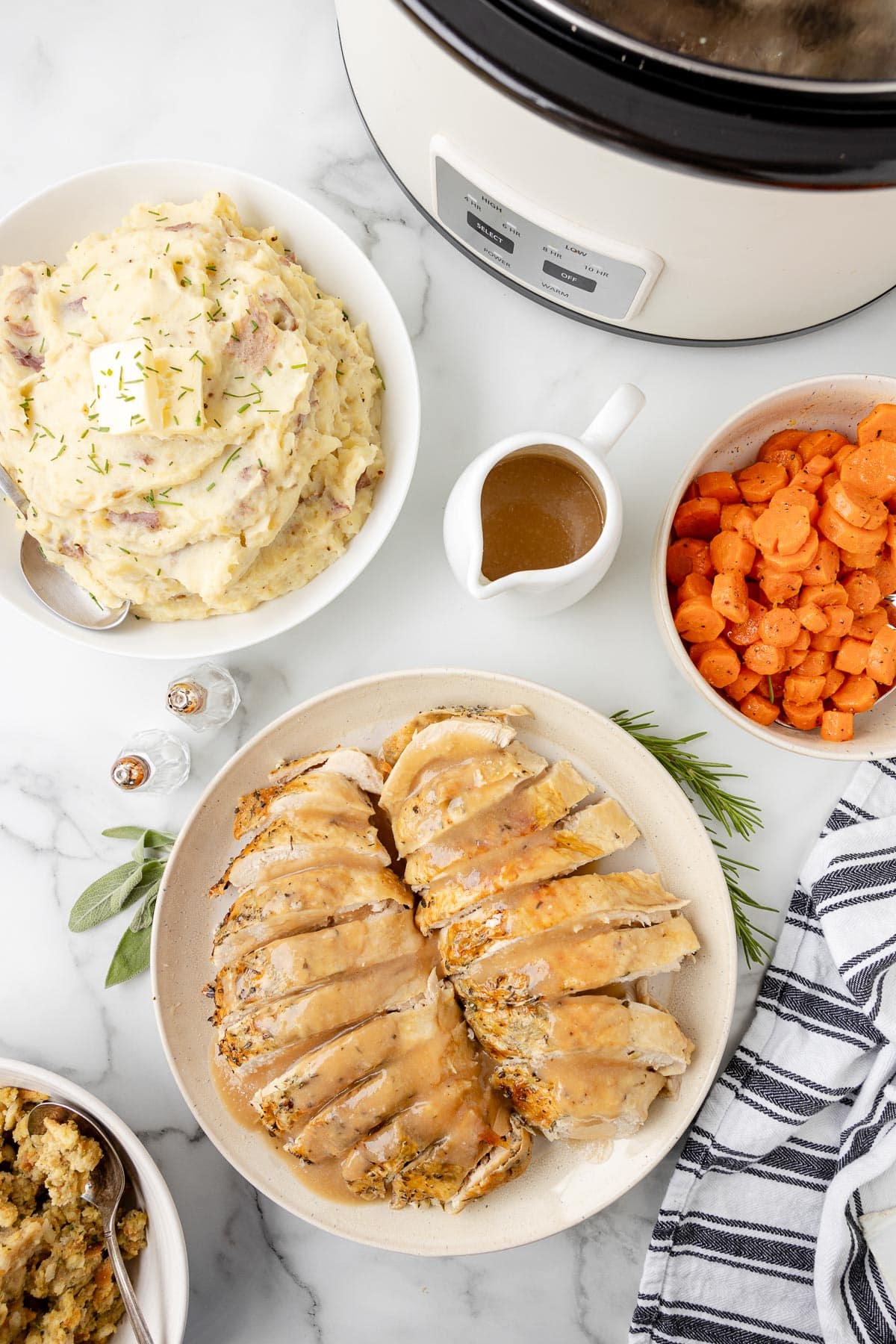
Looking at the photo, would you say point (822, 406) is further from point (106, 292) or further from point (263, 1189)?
point (263, 1189)

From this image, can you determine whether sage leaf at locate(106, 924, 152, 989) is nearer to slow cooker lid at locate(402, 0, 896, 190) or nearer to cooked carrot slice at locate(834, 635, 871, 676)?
cooked carrot slice at locate(834, 635, 871, 676)

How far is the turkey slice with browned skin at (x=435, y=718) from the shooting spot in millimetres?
1894

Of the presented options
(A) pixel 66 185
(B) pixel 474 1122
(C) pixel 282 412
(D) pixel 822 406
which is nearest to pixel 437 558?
(C) pixel 282 412

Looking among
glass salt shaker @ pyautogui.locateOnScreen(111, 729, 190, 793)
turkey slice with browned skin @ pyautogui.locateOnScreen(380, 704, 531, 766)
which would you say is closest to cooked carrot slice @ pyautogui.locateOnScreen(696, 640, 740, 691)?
turkey slice with browned skin @ pyautogui.locateOnScreen(380, 704, 531, 766)

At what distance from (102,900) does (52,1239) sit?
65cm

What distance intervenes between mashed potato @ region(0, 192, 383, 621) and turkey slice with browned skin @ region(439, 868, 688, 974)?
0.76 m

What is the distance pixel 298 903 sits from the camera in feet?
5.89

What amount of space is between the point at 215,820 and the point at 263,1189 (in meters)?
0.71

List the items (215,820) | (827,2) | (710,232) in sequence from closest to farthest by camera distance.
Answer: (827,2), (710,232), (215,820)

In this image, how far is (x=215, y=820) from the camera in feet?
6.41

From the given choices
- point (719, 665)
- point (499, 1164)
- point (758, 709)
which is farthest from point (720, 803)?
point (499, 1164)

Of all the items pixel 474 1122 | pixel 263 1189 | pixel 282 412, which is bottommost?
pixel 263 1189

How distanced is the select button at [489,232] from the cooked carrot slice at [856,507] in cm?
60

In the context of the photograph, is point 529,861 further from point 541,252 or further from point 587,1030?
point 541,252
